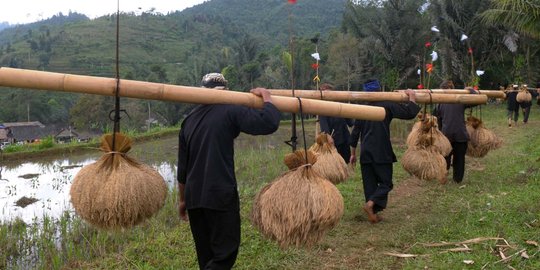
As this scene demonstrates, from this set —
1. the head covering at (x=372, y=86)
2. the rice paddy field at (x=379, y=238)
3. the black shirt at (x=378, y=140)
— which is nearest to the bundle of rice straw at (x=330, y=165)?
the black shirt at (x=378, y=140)

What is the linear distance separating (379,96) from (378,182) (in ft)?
5.01

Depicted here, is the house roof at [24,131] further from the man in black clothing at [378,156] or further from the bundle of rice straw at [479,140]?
the man in black clothing at [378,156]

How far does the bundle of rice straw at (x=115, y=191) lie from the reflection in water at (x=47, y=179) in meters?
5.18

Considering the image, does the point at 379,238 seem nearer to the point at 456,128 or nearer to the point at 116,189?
the point at 456,128

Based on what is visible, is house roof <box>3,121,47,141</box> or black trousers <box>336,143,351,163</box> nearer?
black trousers <box>336,143,351,163</box>

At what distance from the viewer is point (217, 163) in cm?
300

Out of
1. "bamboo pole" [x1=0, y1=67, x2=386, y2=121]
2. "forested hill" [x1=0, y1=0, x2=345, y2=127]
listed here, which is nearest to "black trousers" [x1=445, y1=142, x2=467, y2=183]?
"bamboo pole" [x1=0, y1=67, x2=386, y2=121]

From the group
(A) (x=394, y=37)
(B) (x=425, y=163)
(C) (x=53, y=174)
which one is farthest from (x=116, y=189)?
(A) (x=394, y=37)

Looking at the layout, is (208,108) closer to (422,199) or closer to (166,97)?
(166,97)

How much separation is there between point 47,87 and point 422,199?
17.5 ft

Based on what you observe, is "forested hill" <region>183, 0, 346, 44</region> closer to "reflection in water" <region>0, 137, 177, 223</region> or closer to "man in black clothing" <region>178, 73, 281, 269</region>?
"reflection in water" <region>0, 137, 177, 223</region>

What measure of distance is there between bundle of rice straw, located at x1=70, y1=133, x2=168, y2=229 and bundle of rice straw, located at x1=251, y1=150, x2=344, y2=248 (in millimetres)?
742

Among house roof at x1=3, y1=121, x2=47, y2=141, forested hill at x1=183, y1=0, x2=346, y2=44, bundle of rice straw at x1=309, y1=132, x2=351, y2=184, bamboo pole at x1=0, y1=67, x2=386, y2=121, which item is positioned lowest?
house roof at x1=3, y1=121, x2=47, y2=141

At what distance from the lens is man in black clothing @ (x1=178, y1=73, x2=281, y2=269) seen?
2.98 meters
